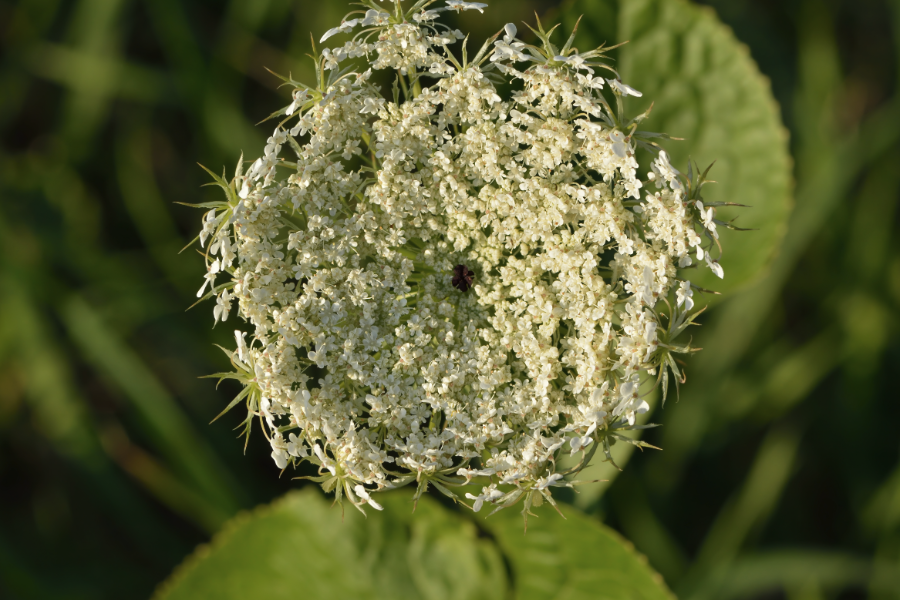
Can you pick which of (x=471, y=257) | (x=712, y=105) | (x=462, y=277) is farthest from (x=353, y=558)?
(x=712, y=105)

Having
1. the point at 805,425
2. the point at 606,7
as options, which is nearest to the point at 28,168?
the point at 606,7

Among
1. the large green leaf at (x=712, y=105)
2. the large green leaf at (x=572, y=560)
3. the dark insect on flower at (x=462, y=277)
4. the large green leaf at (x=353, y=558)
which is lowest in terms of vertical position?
the large green leaf at (x=353, y=558)

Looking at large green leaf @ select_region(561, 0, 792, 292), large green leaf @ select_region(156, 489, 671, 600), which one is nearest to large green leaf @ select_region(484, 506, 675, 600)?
large green leaf @ select_region(156, 489, 671, 600)

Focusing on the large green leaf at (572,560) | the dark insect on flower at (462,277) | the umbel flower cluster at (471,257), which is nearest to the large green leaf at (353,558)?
the large green leaf at (572,560)

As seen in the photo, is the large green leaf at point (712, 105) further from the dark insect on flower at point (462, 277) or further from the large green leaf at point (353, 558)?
the large green leaf at point (353, 558)

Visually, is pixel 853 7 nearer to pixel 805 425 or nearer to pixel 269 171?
pixel 805 425

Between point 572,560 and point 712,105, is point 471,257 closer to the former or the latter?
point 572,560

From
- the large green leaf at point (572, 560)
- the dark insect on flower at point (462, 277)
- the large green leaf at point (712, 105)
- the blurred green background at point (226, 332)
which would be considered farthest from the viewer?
the blurred green background at point (226, 332)

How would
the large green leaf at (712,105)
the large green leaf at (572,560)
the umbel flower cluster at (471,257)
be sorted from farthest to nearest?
the large green leaf at (712,105)
the large green leaf at (572,560)
the umbel flower cluster at (471,257)
